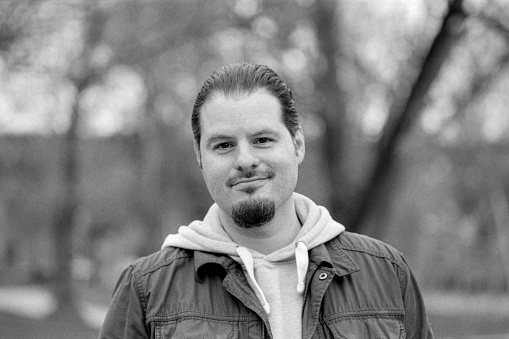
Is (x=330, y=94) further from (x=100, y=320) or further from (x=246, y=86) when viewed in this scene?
(x=100, y=320)

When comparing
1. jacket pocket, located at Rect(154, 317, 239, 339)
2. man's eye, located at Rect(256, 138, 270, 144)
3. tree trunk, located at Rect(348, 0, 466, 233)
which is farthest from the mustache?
tree trunk, located at Rect(348, 0, 466, 233)

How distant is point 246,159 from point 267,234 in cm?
35

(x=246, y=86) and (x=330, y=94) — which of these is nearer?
(x=246, y=86)

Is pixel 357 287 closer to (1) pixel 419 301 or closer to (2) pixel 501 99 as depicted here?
(1) pixel 419 301

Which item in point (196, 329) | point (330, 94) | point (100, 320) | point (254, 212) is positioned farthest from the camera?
point (100, 320)

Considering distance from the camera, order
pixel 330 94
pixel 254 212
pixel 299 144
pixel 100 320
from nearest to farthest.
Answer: pixel 254 212, pixel 299 144, pixel 330 94, pixel 100 320

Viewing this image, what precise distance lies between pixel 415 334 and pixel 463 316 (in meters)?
18.4

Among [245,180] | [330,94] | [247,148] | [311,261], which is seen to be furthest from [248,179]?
[330,94]

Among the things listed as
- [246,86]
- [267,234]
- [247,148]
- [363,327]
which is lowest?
[363,327]

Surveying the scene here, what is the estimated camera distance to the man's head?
8.45ft

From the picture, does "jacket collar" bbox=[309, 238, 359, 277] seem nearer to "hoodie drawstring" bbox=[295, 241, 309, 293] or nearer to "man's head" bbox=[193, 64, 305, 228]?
"hoodie drawstring" bbox=[295, 241, 309, 293]

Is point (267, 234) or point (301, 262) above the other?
point (267, 234)

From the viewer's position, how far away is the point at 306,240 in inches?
106

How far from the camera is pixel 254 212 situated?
2.60 meters
